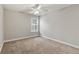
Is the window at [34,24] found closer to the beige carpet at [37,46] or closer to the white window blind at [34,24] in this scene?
the white window blind at [34,24]

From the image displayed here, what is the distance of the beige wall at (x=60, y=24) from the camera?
180 cm

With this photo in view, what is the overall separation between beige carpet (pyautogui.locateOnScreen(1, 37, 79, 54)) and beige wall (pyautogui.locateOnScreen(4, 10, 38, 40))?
12 centimetres

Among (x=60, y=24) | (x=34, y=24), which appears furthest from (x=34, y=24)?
(x=60, y=24)

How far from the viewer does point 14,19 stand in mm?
1689

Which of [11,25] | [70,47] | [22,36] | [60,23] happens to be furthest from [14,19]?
[70,47]

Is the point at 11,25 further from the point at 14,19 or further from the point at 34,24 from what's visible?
the point at 34,24

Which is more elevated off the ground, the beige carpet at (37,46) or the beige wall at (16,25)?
the beige wall at (16,25)

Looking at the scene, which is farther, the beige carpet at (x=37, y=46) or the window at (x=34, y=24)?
the window at (x=34, y=24)

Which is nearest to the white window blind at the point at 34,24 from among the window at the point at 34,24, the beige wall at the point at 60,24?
the window at the point at 34,24

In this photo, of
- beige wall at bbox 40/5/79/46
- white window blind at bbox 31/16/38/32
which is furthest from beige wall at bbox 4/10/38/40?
beige wall at bbox 40/5/79/46

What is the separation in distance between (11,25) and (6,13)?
0.23 metres

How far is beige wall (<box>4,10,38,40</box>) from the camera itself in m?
1.62

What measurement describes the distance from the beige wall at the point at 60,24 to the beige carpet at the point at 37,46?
0.47 feet
